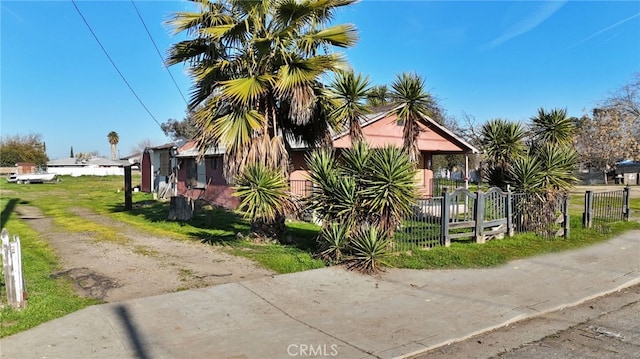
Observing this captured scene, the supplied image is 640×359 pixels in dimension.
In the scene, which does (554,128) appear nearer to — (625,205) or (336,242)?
(625,205)

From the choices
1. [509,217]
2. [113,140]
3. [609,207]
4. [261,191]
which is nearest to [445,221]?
[509,217]

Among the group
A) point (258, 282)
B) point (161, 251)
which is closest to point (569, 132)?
point (258, 282)

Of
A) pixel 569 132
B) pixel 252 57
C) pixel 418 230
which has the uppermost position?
pixel 252 57

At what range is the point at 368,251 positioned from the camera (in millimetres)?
Result: 7629

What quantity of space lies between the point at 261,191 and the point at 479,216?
486 cm

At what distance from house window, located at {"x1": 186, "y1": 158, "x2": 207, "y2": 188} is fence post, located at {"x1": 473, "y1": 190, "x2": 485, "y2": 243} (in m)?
14.1

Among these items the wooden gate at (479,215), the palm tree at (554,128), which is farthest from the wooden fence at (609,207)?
the wooden gate at (479,215)

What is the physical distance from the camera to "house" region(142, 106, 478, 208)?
49.0ft

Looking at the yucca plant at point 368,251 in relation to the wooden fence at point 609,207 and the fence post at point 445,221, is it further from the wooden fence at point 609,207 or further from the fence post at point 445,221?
the wooden fence at point 609,207

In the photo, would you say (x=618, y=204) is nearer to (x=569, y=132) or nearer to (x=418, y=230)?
(x=569, y=132)

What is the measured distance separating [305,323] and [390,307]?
1.24 meters

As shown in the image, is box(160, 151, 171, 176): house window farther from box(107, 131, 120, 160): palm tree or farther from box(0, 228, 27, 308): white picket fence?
box(107, 131, 120, 160): palm tree

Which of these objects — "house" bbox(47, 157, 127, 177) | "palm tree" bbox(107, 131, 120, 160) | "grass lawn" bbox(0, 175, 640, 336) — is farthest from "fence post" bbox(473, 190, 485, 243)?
"palm tree" bbox(107, 131, 120, 160)

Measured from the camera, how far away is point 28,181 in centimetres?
4572
